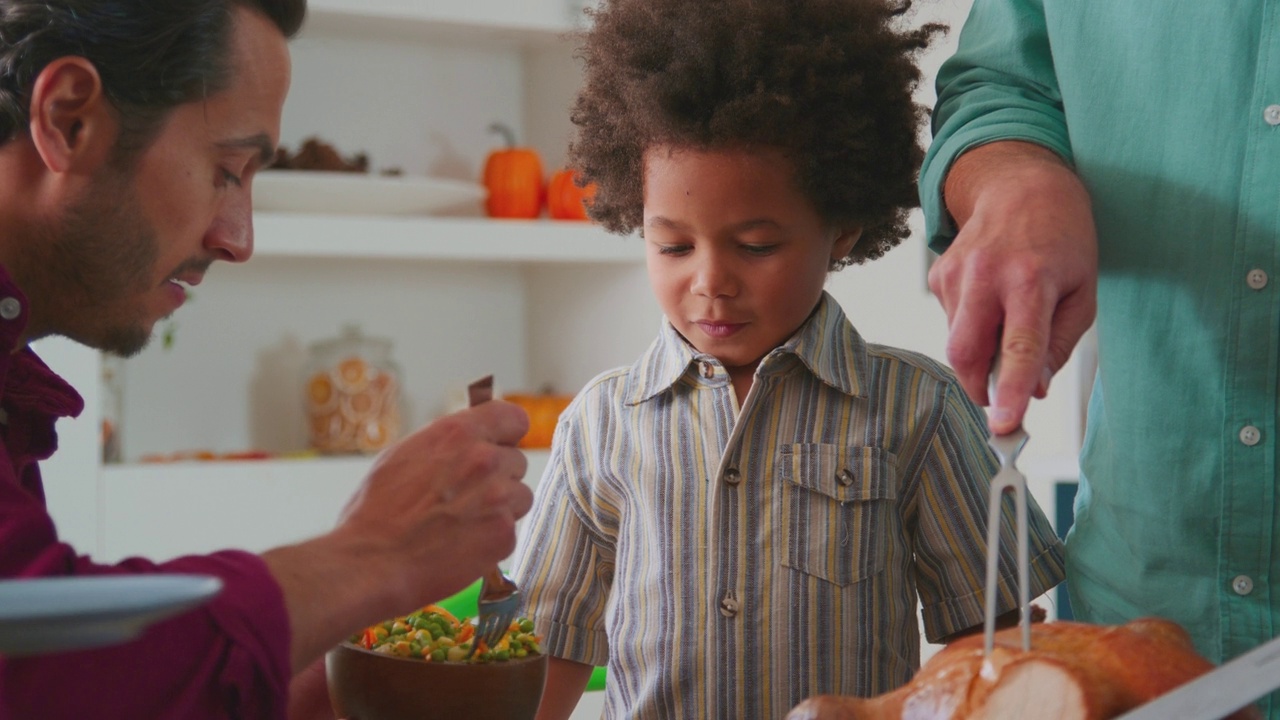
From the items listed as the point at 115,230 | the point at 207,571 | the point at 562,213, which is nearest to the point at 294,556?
the point at 207,571

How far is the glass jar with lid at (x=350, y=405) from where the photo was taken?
3578mm

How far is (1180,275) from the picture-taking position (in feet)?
3.20

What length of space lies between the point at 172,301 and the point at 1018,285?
0.66 metres

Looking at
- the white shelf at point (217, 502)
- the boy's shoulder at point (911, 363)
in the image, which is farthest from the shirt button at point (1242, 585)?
the white shelf at point (217, 502)

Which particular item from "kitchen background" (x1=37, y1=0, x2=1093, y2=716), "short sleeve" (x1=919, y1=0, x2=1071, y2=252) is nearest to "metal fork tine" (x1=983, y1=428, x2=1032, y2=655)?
"short sleeve" (x1=919, y1=0, x2=1071, y2=252)

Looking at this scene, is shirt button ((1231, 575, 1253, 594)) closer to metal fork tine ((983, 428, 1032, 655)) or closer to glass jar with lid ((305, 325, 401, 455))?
metal fork tine ((983, 428, 1032, 655))

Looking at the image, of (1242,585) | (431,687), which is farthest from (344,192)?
(1242,585)

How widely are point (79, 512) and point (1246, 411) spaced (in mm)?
2851

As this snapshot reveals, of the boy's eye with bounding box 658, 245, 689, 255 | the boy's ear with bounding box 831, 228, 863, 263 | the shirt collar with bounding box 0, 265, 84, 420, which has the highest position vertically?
the boy's ear with bounding box 831, 228, 863, 263

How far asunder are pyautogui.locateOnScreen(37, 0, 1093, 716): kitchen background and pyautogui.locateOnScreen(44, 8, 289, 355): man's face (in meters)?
2.28

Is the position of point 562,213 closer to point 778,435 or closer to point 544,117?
point 544,117

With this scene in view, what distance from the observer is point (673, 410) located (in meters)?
1.25

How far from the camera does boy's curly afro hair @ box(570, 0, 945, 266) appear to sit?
1.23 m

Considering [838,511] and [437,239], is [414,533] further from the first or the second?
[437,239]
